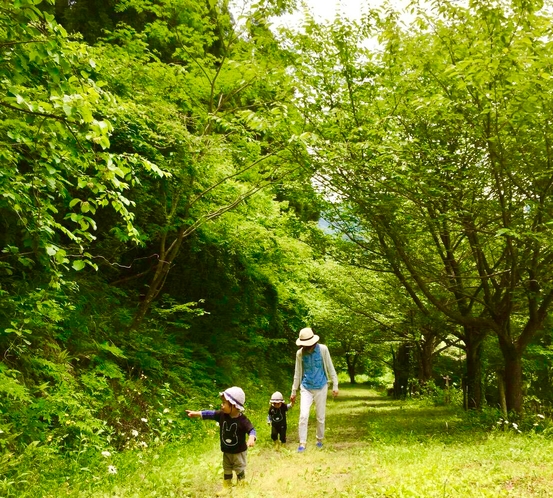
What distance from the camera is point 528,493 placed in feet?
15.5

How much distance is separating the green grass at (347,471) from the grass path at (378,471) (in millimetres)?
11

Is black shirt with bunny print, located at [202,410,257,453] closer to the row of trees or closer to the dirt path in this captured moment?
the dirt path

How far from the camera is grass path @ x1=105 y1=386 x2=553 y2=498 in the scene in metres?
4.98

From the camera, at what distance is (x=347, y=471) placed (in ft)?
20.5

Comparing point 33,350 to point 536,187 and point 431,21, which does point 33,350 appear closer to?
point 431,21

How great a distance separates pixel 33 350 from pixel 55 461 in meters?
2.04

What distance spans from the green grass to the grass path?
1cm

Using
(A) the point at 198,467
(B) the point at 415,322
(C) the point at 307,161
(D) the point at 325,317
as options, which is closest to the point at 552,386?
(B) the point at 415,322

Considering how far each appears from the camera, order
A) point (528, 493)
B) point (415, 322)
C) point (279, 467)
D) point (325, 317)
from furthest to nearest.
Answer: point (325, 317) < point (415, 322) < point (279, 467) < point (528, 493)

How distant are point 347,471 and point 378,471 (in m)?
0.50

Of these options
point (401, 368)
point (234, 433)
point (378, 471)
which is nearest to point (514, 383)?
point (378, 471)

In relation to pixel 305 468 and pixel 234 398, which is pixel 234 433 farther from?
pixel 305 468

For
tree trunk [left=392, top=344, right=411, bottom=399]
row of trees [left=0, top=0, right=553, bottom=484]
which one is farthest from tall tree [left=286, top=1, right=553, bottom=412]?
tree trunk [left=392, top=344, right=411, bottom=399]

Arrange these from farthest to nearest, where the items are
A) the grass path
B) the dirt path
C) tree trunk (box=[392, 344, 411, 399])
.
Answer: tree trunk (box=[392, 344, 411, 399]) < the dirt path < the grass path
